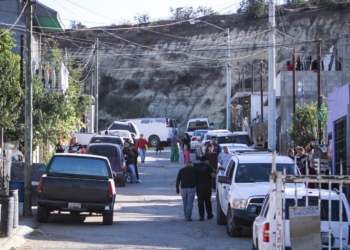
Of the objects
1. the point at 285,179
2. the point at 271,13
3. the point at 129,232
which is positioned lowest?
the point at 129,232

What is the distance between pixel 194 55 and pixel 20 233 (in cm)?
7421

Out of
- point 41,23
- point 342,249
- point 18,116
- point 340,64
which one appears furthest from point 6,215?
point 340,64

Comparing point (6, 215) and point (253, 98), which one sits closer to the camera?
point (6, 215)

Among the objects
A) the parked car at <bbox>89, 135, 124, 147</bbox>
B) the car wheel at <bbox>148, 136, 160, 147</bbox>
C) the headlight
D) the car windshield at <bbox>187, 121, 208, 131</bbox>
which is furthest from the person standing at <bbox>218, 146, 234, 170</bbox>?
the car wheel at <bbox>148, 136, 160, 147</bbox>

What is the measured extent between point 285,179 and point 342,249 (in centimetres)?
170

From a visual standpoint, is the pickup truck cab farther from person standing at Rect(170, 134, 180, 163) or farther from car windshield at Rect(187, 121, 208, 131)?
car windshield at Rect(187, 121, 208, 131)

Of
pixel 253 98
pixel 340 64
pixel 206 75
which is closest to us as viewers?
pixel 340 64

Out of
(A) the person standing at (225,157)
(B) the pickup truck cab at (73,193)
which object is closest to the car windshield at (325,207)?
(B) the pickup truck cab at (73,193)

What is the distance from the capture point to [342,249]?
10.2 metres

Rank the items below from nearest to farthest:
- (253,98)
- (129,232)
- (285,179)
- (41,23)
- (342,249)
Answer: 1. (285,179)
2. (342,249)
3. (129,232)
4. (41,23)
5. (253,98)

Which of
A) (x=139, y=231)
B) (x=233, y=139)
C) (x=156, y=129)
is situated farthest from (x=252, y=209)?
(x=156, y=129)

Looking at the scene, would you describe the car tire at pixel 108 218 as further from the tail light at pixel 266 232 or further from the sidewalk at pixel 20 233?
the tail light at pixel 266 232

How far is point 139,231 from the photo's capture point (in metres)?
16.8

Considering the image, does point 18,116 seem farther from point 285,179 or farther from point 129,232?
point 285,179
